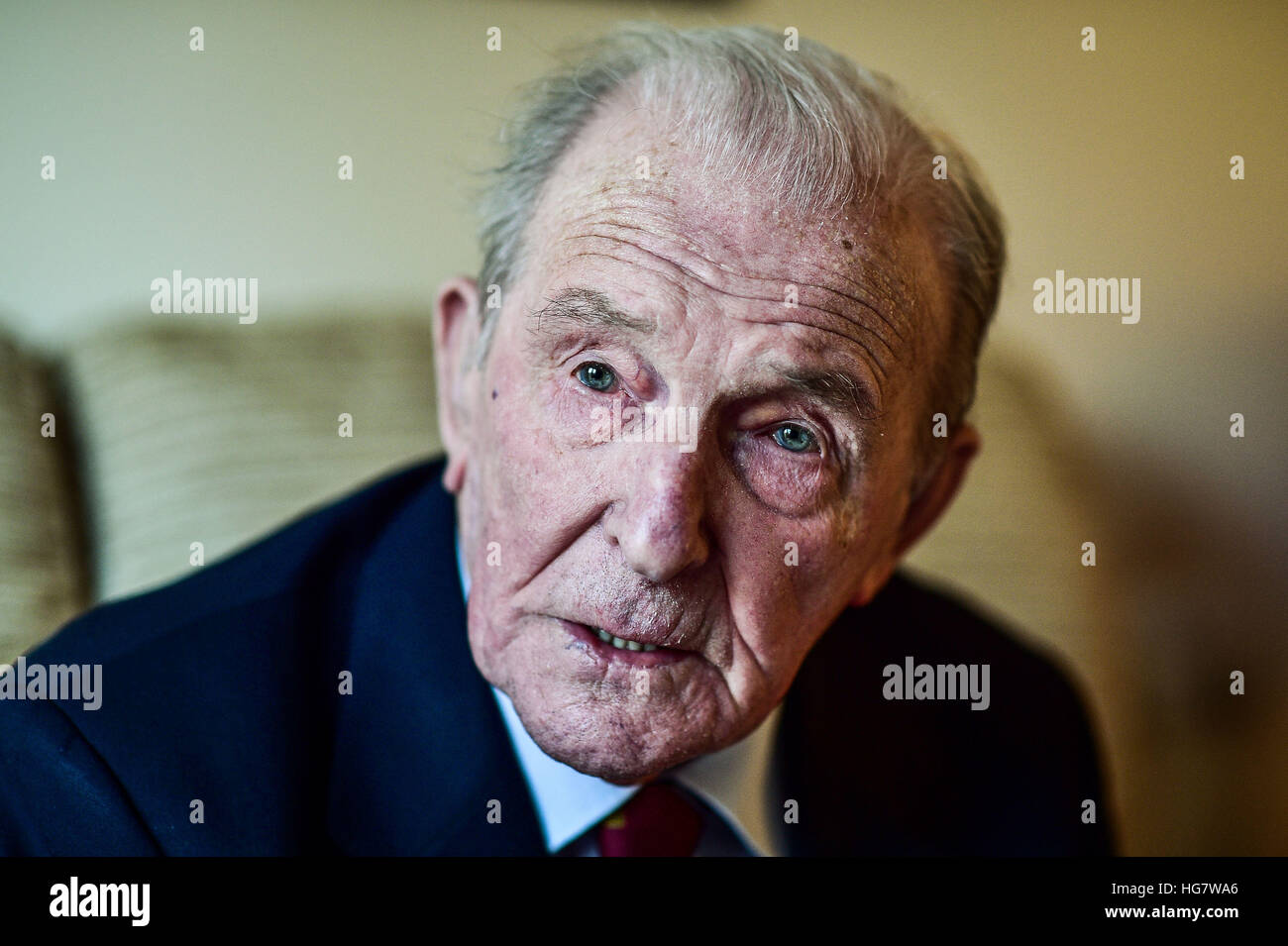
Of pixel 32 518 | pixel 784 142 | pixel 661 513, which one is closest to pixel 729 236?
pixel 784 142

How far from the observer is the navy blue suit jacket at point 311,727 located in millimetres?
950

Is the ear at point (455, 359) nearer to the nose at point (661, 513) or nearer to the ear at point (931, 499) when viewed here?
the nose at point (661, 513)

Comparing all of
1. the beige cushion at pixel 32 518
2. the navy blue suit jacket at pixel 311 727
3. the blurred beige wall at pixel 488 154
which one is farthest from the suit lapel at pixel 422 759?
the blurred beige wall at pixel 488 154

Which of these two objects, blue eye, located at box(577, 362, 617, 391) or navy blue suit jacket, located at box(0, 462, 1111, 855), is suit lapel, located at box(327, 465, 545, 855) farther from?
blue eye, located at box(577, 362, 617, 391)

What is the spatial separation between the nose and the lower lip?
77mm

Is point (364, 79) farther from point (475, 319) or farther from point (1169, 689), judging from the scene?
point (1169, 689)

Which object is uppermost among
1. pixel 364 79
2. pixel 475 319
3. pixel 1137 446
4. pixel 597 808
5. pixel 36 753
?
pixel 364 79

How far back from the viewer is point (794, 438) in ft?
3.08

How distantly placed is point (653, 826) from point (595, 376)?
49cm

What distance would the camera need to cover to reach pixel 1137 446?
1.61 meters

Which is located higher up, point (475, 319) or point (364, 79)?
point (364, 79)

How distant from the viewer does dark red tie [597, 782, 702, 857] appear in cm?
110

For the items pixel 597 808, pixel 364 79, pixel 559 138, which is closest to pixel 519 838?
pixel 597 808

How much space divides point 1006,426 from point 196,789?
48.3 inches
